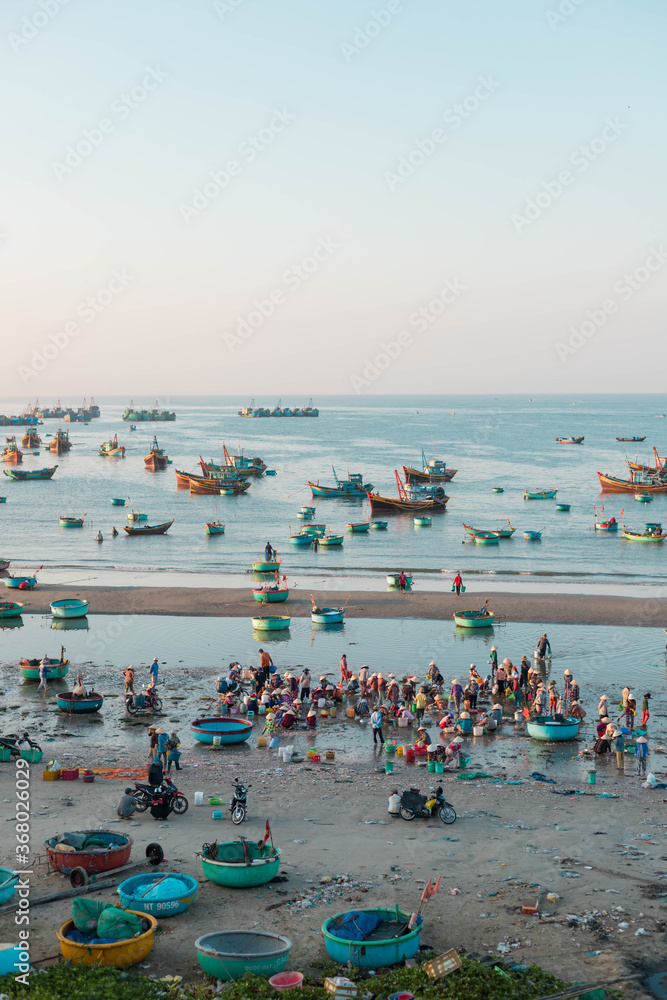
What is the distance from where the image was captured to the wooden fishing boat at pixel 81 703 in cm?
2595

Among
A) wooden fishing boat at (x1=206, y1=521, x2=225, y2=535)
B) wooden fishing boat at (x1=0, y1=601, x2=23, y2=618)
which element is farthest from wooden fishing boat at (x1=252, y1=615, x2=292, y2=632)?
wooden fishing boat at (x1=206, y1=521, x2=225, y2=535)

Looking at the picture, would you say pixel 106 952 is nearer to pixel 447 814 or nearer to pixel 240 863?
pixel 240 863

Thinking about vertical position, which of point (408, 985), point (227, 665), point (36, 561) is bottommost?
point (408, 985)

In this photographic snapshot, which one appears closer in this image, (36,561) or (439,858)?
(439,858)

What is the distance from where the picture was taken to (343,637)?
36.1 meters

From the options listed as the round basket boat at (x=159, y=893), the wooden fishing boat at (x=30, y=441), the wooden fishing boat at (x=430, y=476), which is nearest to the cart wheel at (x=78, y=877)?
the round basket boat at (x=159, y=893)

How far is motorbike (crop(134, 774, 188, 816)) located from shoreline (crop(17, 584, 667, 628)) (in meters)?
22.4

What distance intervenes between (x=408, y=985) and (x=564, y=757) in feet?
39.5

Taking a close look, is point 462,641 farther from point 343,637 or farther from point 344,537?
point 344,537

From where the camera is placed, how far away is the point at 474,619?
36.9 metres

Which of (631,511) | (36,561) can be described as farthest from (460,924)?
(631,511)

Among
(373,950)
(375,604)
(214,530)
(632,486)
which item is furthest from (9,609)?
(632,486)

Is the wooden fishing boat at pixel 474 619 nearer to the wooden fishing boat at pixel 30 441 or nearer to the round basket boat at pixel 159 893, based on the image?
the round basket boat at pixel 159 893

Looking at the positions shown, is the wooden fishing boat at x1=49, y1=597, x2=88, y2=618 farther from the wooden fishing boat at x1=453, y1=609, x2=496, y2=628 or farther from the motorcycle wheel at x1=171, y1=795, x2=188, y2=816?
the motorcycle wheel at x1=171, y1=795, x2=188, y2=816
